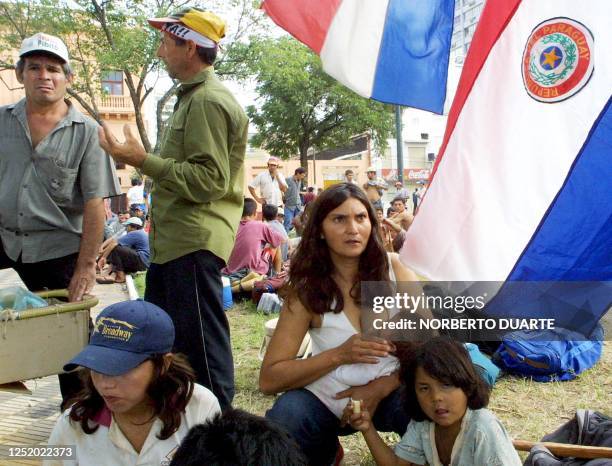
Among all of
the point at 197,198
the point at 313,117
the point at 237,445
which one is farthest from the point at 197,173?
the point at 313,117

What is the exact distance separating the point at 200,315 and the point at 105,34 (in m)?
15.0

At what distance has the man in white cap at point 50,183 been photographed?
2564 mm

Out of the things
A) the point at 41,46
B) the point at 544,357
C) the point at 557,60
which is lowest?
the point at 544,357

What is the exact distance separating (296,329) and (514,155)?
1047 millimetres

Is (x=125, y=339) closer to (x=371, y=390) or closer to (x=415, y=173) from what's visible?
(x=371, y=390)

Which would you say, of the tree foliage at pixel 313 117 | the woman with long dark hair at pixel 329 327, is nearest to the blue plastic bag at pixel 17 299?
the woman with long dark hair at pixel 329 327

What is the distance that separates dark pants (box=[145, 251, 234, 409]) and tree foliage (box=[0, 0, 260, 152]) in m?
13.3

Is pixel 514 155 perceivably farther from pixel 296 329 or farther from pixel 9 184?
pixel 9 184

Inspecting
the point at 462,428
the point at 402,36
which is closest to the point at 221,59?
the point at 402,36

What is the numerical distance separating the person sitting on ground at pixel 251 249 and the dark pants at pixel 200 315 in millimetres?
3795

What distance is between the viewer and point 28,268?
2.67 metres

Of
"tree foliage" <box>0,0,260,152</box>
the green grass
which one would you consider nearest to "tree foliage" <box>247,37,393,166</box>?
"tree foliage" <box>0,0,260,152</box>

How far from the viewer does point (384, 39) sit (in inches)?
110

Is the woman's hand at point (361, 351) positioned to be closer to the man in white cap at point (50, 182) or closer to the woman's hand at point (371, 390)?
the woman's hand at point (371, 390)
